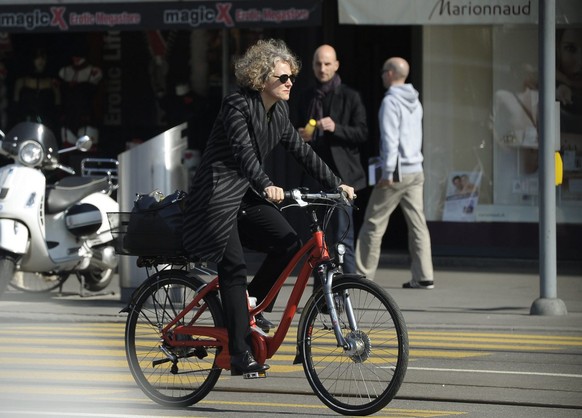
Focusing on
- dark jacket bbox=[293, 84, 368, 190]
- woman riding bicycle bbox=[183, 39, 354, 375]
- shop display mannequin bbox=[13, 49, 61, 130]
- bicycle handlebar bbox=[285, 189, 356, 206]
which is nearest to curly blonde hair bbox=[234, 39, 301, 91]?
woman riding bicycle bbox=[183, 39, 354, 375]

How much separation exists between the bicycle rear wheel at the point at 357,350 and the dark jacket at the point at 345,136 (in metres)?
4.55

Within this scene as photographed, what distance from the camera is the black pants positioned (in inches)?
275

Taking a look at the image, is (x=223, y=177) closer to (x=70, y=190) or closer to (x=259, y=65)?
(x=259, y=65)

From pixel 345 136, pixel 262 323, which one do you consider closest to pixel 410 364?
pixel 262 323

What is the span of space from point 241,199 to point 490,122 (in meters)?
8.54

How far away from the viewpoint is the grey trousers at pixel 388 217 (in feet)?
40.8

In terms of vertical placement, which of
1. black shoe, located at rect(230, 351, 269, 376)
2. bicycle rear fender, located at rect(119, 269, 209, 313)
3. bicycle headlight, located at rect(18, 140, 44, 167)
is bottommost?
black shoe, located at rect(230, 351, 269, 376)

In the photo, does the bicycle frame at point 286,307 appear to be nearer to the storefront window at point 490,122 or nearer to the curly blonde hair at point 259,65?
the curly blonde hair at point 259,65

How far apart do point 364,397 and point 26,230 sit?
531 centimetres

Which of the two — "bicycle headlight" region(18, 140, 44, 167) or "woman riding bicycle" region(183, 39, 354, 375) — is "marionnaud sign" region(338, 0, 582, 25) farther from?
"woman riding bicycle" region(183, 39, 354, 375)

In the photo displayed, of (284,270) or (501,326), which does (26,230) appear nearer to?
(501,326)

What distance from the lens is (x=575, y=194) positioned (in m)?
14.9

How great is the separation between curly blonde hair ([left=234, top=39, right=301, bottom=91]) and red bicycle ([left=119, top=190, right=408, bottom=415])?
600 mm

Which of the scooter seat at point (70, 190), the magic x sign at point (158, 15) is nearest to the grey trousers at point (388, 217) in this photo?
the scooter seat at point (70, 190)
